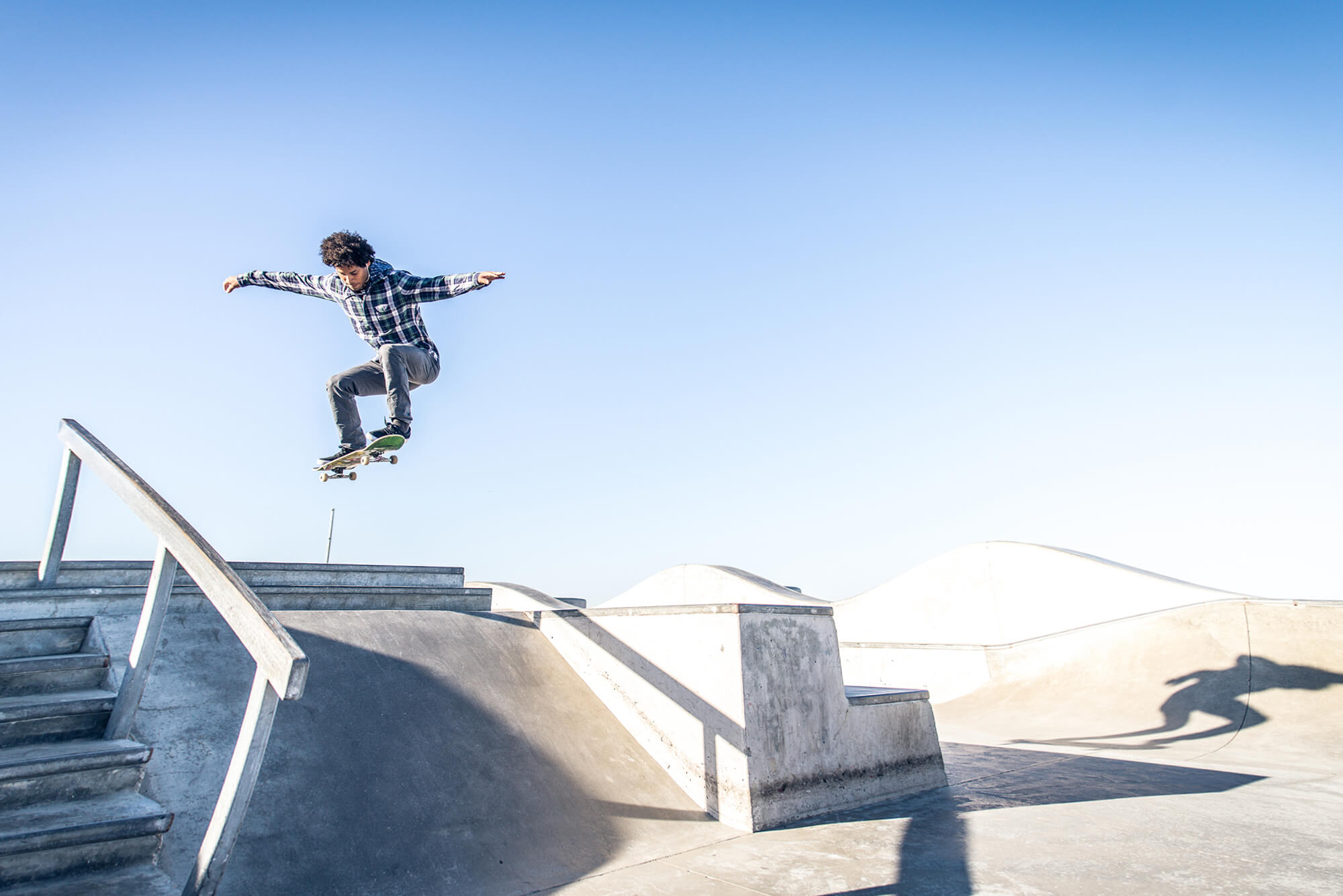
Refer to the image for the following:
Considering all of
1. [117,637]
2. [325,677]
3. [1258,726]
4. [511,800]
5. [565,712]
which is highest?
[117,637]

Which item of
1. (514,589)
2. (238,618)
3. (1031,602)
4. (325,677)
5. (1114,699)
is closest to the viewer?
(238,618)

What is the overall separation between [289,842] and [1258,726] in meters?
10.7

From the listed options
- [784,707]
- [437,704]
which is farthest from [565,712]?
[784,707]

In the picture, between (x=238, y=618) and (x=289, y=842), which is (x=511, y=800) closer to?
(x=289, y=842)

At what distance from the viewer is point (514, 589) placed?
7113 millimetres

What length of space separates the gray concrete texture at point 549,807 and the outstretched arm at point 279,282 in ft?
9.34

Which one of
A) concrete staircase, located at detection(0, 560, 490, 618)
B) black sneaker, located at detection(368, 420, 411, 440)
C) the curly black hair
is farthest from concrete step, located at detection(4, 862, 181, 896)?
the curly black hair

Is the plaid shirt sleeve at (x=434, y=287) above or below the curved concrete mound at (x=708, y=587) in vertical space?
above

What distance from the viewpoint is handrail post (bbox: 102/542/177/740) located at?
339 cm

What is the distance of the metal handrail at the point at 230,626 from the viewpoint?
255 cm

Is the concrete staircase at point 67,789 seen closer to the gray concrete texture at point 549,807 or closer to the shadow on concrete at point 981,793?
the gray concrete texture at point 549,807

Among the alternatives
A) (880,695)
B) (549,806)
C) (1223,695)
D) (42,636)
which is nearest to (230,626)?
(42,636)

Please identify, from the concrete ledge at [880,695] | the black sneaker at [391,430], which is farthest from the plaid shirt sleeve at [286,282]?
the concrete ledge at [880,695]

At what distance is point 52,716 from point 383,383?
3.71 m
